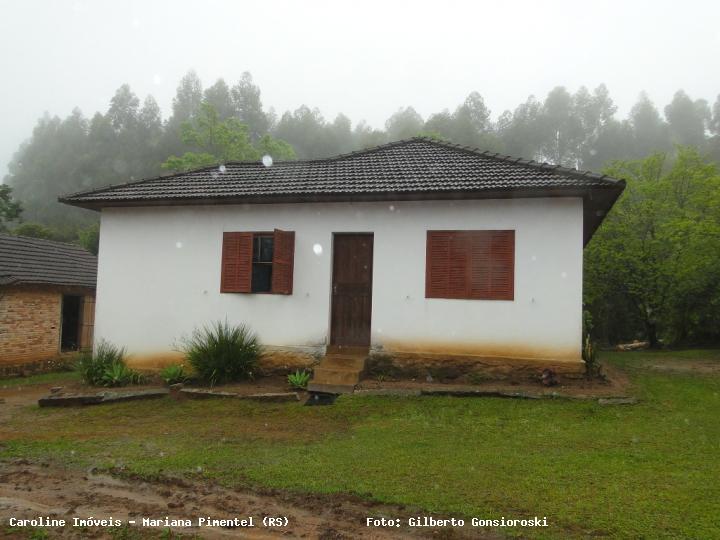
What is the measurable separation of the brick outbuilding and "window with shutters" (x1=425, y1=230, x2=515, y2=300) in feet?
38.5

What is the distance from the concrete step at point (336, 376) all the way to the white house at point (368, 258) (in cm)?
76

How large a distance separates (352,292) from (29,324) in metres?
10.3

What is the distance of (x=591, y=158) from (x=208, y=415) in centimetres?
5347

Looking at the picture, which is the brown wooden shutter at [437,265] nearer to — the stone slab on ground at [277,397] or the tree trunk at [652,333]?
the stone slab on ground at [277,397]

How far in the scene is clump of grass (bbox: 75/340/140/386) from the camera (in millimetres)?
9539

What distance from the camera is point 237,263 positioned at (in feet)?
32.4

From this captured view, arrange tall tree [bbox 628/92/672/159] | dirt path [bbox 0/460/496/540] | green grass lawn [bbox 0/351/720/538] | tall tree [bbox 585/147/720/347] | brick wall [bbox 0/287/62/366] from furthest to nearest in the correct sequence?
tall tree [bbox 628/92/672/159] < tall tree [bbox 585/147/720/347] < brick wall [bbox 0/287/62/366] < green grass lawn [bbox 0/351/720/538] < dirt path [bbox 0/460/496/540]

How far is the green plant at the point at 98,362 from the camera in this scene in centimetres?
963

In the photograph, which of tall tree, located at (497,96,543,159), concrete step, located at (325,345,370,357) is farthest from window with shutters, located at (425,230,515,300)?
tall tree, located at (497,96,543,159)

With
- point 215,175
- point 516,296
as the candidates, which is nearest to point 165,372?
point 215,175

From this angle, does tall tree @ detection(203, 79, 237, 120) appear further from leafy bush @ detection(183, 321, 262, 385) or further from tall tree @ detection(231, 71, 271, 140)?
leafy bush @ detection(183, 321, 262, 385)

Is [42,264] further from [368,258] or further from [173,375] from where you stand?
[368,258]

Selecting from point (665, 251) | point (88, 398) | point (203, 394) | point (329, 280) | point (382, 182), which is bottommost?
point (88, 398)

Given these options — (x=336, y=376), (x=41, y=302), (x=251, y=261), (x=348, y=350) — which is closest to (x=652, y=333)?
(x=348, y=350)
